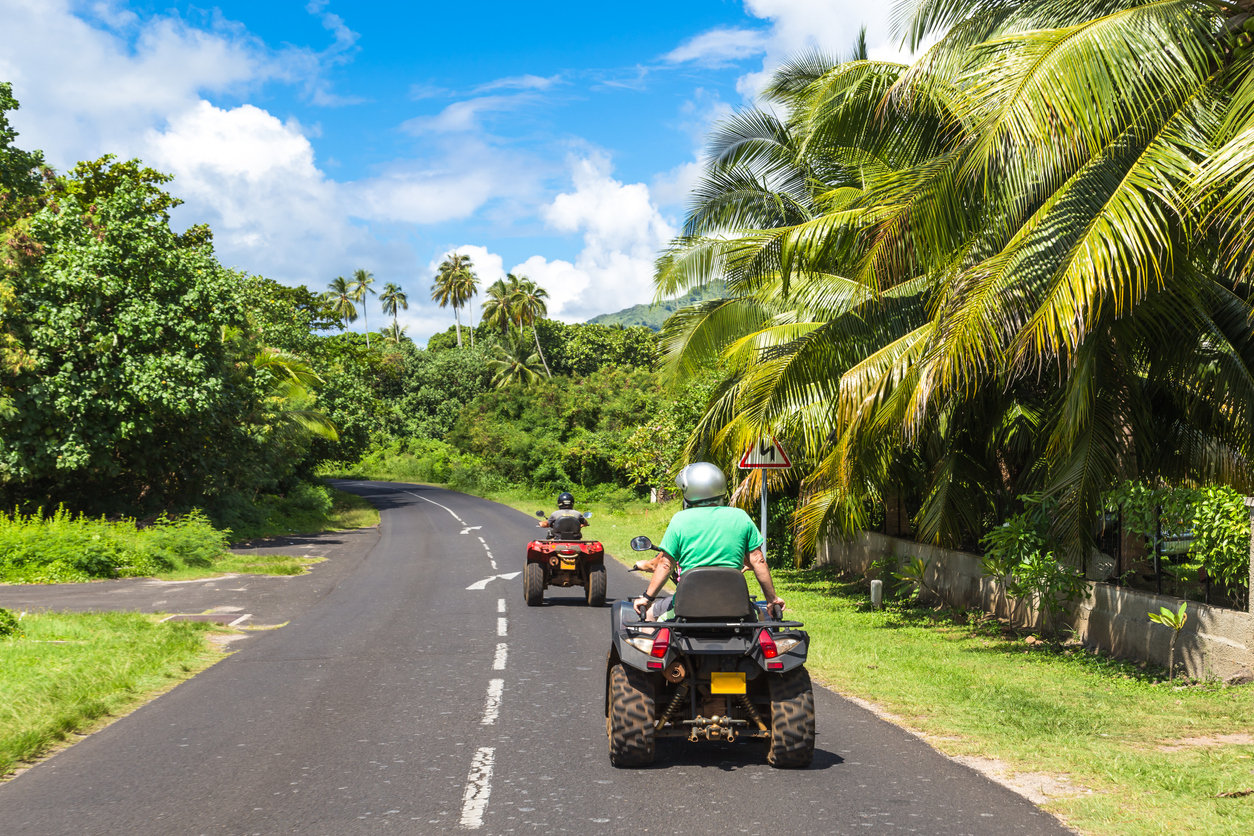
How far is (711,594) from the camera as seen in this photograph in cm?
575

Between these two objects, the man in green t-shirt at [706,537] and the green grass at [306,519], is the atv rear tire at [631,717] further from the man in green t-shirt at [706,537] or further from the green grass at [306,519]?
the green grass at [306,519]

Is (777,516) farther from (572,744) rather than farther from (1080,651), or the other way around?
(572,744)

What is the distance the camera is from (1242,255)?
8570 millimetres

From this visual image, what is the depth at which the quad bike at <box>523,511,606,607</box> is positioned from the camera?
47.5 ft

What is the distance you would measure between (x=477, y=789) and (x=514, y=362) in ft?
225

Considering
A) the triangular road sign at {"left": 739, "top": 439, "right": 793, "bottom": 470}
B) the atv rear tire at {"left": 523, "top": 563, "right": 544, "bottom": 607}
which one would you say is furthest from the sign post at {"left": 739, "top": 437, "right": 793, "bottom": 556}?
the atv rear tire at {"left": 523, "top": 563, "right": 544, "bottom": 607}

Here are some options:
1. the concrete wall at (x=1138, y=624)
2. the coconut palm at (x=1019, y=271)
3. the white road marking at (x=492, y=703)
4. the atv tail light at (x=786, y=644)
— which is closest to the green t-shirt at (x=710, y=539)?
the atv tail light at (x=786, y=644)

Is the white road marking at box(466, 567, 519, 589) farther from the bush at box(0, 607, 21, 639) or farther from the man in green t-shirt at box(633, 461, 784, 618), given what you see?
the man in green t-shirt at box(633, 461, 784, 618)

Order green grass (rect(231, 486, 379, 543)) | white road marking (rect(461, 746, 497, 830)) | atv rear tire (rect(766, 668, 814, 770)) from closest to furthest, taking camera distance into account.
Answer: white road marking (rect(461, 746, 497, 830)) → atv rear tire (rect(766, 668, 814, 770)) → green grass (rect(231, 486, 379, 543))

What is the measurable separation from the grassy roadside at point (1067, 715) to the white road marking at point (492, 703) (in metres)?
3.13

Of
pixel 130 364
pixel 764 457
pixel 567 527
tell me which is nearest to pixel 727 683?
pixel 764 457

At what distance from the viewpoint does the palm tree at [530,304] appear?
76.4 m

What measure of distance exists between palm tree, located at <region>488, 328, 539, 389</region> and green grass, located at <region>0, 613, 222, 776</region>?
57.6 meters

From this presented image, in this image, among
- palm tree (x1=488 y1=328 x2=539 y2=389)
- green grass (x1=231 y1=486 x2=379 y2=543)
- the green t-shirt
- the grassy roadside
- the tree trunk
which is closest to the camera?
the grassy roadside
